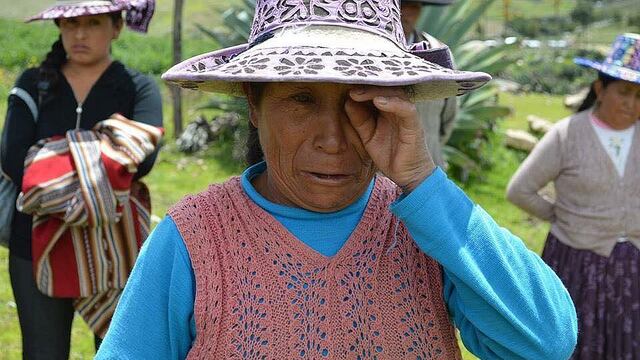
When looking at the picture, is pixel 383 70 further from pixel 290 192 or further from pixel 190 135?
pixel 190 135

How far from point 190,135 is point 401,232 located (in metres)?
→ 7.94

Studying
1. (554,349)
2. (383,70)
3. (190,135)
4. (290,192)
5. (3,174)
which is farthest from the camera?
(190,135)

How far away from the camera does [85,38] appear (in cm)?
352

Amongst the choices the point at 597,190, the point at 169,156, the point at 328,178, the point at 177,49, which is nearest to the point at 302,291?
the point at 328,178

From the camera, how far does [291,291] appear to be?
1.64 metres

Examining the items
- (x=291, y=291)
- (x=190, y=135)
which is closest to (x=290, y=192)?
(x=291, y=291)

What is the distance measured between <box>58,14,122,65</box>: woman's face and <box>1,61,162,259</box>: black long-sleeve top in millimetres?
90

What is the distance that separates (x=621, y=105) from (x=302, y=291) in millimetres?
2704

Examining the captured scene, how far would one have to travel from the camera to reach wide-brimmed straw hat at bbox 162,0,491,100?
4.85 ft

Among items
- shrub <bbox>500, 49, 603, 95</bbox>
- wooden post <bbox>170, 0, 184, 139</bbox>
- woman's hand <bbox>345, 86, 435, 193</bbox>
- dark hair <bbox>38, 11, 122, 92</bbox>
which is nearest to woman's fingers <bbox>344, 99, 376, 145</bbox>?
woman's hand <bbox>345, 86, 435, 193</bbox>

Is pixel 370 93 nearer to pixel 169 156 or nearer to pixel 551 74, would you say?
pixel 169 156

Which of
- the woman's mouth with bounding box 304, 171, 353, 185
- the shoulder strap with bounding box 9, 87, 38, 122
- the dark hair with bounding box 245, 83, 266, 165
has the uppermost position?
the woman's mouth with bounding box 304, 171, 353, 185

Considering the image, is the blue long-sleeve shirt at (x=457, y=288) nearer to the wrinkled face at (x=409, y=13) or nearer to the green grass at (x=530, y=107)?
the wrinkled face at (x=409, y=13)

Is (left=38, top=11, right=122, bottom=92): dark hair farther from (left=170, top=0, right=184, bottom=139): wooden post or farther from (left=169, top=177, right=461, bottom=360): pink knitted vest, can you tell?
(left=170, top=0, right=184, bottom=139): wooden post
